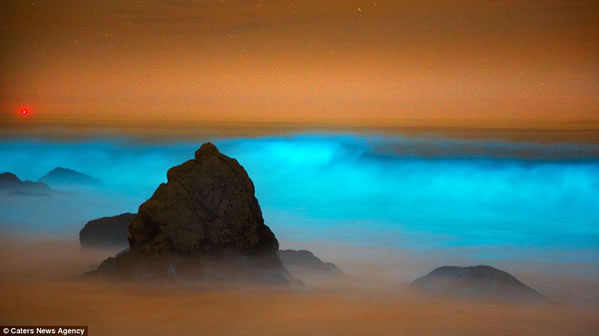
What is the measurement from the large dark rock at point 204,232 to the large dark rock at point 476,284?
1.72 metres

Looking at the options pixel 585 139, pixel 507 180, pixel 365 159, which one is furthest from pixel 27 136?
pixel 585 139

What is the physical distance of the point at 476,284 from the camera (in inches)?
344

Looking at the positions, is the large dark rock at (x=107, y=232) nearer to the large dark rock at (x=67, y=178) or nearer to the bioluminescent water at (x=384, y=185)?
the bioluminescent water at (x=384, y=185)

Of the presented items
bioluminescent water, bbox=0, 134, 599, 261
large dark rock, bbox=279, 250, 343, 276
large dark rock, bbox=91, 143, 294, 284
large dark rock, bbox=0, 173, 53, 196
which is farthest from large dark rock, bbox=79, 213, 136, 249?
large dark rock, bbox=279, 250, 343, 276

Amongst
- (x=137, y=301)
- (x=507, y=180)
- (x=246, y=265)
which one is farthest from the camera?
(x=507, y=180)

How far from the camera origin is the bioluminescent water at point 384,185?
9086 millimetres

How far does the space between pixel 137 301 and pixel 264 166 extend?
2.31 meters

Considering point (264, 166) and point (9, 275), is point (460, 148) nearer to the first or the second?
point (264, 166)

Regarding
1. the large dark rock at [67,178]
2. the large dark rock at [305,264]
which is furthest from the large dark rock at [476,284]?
the large dark rock at [67,178]

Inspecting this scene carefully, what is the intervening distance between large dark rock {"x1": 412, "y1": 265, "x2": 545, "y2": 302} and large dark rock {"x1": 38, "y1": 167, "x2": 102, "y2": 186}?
4432 millimetres

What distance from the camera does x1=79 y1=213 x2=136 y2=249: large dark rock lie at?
364 inches

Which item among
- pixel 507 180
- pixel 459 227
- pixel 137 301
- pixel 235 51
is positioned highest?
pixel 235 51

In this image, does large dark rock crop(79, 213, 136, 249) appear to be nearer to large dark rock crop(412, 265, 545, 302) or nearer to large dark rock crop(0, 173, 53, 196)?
large dark rock crop(0, 173, 53, 196)

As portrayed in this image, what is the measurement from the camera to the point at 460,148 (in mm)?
9383
